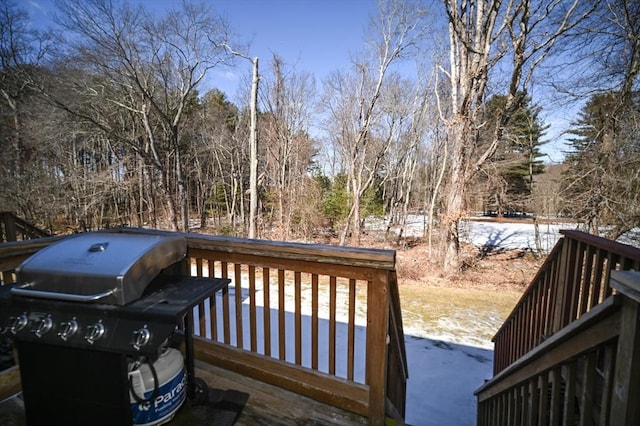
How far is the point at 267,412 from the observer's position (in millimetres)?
1646

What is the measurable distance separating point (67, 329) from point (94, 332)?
0.39 ft

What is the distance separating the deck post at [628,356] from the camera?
93 centimetres

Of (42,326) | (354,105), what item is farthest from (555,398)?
(354,105)

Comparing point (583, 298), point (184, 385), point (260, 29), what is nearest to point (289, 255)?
A: point (184, 385)

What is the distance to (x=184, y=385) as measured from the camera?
1553mm

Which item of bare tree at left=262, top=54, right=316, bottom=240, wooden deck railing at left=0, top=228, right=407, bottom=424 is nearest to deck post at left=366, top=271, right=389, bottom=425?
wooden deck railing at left=0, top=228, right=407, bottom=424

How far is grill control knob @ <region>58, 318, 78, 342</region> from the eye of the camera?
1133 millimetres

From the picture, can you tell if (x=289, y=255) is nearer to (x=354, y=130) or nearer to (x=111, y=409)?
(x=111, y=409)

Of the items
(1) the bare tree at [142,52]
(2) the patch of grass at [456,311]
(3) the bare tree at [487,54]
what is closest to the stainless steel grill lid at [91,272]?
(2) the patch of grass at [456,311]

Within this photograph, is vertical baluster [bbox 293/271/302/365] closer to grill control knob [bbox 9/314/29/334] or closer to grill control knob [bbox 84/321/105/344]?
grill control knob [bbox 84/321/105/344]

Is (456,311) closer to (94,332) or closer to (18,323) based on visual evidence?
(94,332)

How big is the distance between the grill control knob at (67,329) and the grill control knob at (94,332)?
6 cm

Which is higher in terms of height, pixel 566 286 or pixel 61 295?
pixel 61 295

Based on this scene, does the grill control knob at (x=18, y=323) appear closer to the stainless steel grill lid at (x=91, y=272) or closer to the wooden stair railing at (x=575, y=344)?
the stainless steel grill lid at (x=91, y=272)
